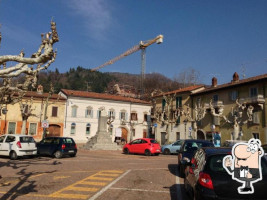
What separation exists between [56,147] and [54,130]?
2489 centimetres

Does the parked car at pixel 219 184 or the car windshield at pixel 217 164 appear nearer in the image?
the parked car at pixel 219 184

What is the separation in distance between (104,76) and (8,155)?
325 feet

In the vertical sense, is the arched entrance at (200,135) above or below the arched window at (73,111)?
below

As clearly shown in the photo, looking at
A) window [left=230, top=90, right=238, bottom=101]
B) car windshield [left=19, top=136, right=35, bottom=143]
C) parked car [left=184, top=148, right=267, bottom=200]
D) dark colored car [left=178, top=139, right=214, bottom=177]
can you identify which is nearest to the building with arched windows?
window [left=230, top=90, right=238, bottom=101]

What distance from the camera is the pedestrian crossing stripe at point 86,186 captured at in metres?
6.72

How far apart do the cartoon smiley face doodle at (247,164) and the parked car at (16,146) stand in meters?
14.0

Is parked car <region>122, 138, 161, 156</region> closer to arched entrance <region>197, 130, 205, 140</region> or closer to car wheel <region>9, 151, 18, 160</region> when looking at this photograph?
car wheel <region>9, 151, 18, 160</region>

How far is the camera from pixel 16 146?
15.0 metres

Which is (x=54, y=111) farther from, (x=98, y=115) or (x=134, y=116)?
(x=134, y=116)

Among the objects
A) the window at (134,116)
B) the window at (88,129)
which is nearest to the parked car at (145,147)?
the window at (88,129)

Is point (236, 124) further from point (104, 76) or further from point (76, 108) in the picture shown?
point (104, 76)

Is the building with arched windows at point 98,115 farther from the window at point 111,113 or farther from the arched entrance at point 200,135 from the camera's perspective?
the arched entrance at point 200,135

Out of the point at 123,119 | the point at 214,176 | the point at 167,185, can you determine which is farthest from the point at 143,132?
the point at 214,176

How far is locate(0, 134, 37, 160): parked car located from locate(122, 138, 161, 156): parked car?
866 cm
